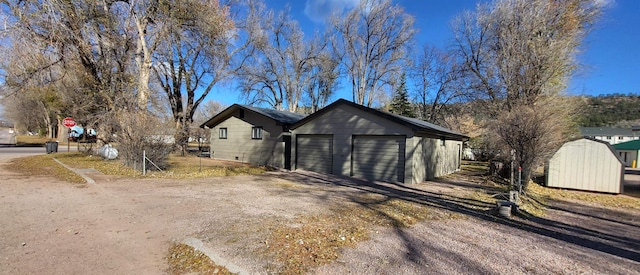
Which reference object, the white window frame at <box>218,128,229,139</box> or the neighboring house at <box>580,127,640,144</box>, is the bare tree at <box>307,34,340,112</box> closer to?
the white window frame at <box>218,128,229,139</box>

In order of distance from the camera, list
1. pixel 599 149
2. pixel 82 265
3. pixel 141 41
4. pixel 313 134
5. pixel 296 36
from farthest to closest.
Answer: pixel 296 36 < pixel 141 41 < pixel 313 134 < pixel 599 149 < pixel 82 265

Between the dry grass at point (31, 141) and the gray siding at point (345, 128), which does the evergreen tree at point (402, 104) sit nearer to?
the gray siding at point (345, 128)

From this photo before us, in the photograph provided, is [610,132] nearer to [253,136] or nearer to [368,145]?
[368,145]

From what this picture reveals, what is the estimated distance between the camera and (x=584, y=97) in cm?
1504

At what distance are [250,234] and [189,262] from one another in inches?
46.1

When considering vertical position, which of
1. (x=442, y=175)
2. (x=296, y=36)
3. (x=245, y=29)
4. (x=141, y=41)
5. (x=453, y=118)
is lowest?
(x=442, y=175)

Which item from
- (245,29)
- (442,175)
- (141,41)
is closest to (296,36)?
(245,29)

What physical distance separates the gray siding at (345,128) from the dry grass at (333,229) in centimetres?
456

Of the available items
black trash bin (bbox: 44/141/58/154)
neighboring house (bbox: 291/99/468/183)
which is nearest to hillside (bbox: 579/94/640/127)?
neighboring house (bbox: 291/99/468/183)

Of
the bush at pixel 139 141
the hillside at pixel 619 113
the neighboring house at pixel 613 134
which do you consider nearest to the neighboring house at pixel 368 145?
the bush at pixel 139 141

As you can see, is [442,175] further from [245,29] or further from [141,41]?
[245,29]

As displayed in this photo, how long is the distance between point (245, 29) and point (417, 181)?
751 inches

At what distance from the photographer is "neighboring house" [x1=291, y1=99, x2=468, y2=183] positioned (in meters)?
11.4

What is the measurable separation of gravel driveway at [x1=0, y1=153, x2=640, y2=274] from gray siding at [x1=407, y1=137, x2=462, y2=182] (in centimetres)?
306
